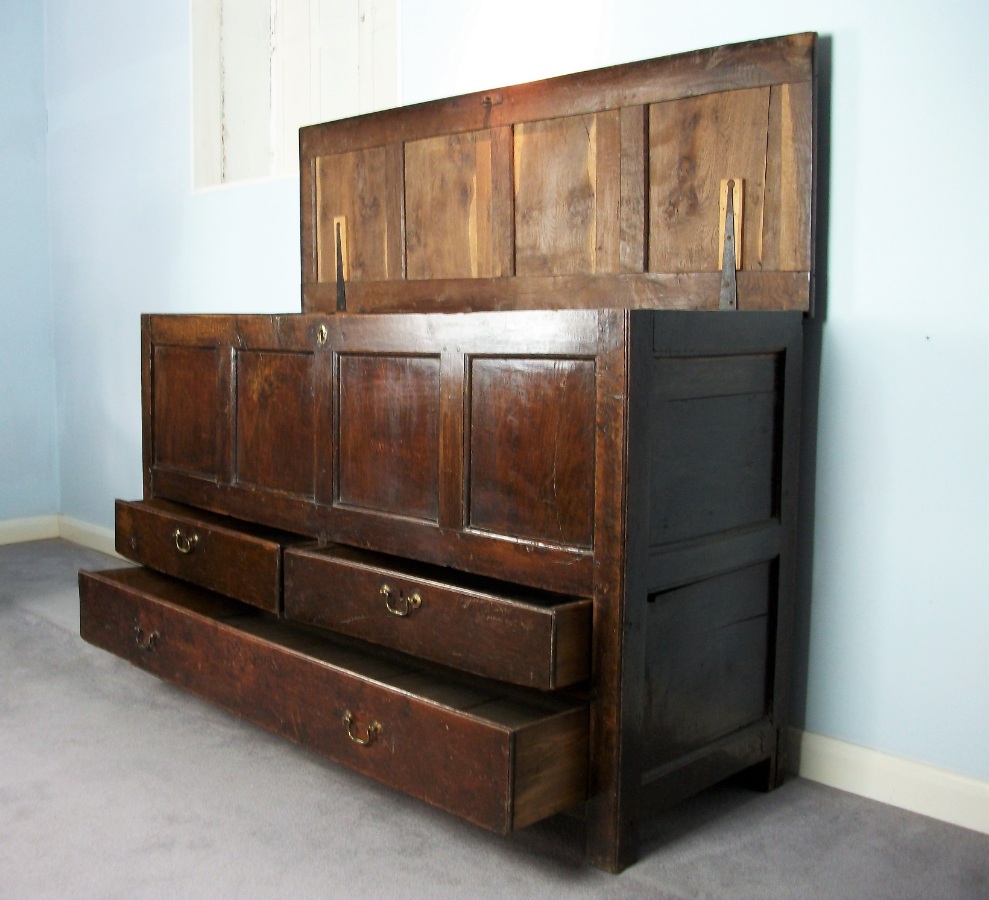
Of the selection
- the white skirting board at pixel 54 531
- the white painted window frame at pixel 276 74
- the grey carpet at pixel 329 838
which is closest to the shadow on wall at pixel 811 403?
the grey carpet at pixel 329 838

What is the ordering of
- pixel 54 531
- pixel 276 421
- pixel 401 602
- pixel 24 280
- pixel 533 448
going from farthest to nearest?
1. pixel 54 531
2. pixel 24 280
3. pixel 276 421
4. pixel 401 602
5. pixel 533 448

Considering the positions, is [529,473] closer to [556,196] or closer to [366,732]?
[366,732]

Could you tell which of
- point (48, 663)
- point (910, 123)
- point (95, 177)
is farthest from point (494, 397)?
point (95, 177)

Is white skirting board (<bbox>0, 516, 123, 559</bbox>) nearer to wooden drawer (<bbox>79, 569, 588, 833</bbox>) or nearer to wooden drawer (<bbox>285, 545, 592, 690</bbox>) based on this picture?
wooden drawer (<bbox>79, 569, 588, 833</bbox>)

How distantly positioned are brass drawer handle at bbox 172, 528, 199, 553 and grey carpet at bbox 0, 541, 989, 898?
0.41 meters

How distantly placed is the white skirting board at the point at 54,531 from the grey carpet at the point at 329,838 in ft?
6.40

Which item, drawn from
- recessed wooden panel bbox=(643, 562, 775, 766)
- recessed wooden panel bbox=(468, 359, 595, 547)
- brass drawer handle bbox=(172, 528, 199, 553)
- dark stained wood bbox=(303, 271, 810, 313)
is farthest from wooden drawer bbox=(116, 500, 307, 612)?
recessed wooden panel bbox=(643, 562, 775, 766)

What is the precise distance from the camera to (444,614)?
191 cm

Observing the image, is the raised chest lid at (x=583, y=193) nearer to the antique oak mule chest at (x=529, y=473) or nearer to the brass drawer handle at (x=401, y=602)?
the antique oak mule chest at (x=529, y=473)

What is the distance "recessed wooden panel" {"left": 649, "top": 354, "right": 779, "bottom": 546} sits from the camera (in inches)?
70.9

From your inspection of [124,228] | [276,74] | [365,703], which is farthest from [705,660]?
[124,228]

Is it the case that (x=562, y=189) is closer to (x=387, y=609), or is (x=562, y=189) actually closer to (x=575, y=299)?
(x=575, y=299)

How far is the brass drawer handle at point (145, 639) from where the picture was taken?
2502 millimetres

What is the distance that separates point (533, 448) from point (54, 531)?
11.0ft
